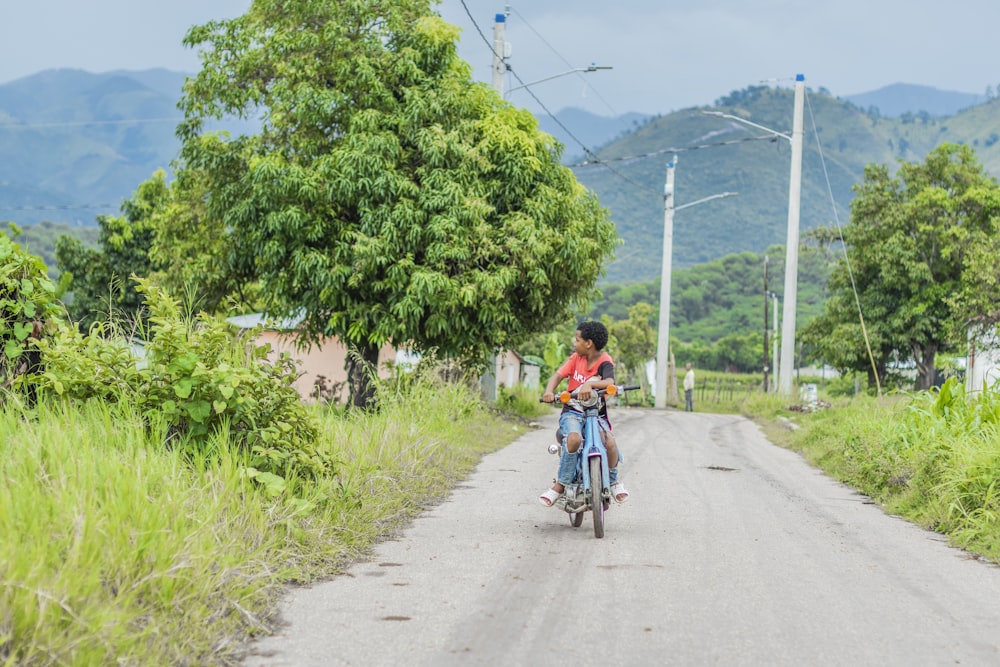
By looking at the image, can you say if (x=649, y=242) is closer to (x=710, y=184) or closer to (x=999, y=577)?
(x=710, y=184)

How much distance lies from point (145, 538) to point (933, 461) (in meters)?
8.75

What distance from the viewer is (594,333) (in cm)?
929

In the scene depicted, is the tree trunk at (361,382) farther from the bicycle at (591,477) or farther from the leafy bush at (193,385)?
the leafy bush at (193,385)

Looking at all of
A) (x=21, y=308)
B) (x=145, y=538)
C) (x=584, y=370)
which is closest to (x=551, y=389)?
(x=584, y=370)

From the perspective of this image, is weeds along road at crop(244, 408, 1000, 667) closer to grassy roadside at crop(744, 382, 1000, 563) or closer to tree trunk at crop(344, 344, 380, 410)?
grassy roadside at crop(744, 382, 1000, 563)

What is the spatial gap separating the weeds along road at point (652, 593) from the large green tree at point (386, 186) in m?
8.64

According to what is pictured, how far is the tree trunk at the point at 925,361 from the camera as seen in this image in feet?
124

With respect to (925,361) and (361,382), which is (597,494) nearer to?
(361,382)

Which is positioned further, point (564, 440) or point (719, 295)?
point (719, 295)

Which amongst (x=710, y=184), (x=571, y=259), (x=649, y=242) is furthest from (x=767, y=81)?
(x=710, y=184)

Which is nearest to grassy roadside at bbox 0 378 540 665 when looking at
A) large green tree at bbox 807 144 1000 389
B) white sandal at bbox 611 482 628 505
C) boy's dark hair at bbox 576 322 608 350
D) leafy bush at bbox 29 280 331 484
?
leafy bush at bbox 29 280 331 484

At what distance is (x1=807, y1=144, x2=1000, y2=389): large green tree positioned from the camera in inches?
1432

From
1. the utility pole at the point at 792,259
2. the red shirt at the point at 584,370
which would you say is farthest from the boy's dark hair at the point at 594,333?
the utility pole at the point at 792,259

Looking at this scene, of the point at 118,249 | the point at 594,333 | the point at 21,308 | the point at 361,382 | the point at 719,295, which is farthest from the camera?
the point at 719,295
